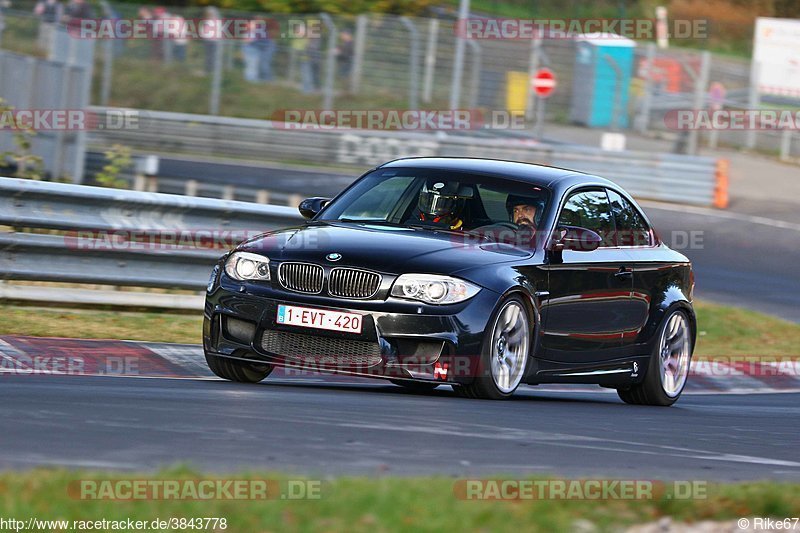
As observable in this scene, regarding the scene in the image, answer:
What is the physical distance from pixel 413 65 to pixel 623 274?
2370 centimetres

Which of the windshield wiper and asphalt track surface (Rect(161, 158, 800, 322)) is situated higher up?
the windshield wiper

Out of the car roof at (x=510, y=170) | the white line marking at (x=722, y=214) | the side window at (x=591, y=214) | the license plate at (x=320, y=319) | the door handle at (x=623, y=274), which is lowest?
the white line marking at (x=722, y=214)

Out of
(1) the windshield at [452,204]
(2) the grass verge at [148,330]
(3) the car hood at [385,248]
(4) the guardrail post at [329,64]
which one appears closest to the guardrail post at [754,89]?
(4) the guardrail post at [329,64]

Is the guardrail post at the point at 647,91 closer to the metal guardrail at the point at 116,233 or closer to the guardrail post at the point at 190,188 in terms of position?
the guardrail post at the point at 190,188

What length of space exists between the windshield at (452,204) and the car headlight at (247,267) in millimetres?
966

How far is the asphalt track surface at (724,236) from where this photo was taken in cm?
1922

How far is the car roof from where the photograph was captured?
1005 cm

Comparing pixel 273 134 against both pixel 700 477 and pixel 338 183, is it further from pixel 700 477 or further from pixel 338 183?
pixel 700 477

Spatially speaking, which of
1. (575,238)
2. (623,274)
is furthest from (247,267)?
(623,274)

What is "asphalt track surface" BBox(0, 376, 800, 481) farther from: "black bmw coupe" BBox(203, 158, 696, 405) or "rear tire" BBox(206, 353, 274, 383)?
"black bmw coupe" BBox(203, 158, 696, 405)

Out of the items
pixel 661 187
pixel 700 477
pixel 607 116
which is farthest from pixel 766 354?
pixel 607 116

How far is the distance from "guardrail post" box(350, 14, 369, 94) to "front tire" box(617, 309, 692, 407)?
22226 mm

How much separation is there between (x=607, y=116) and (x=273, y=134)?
729 centimetres

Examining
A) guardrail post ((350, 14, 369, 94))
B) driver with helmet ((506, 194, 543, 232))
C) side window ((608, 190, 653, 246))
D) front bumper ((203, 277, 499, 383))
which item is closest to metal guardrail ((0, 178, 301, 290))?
side window ((608, 190, 653, 246))
